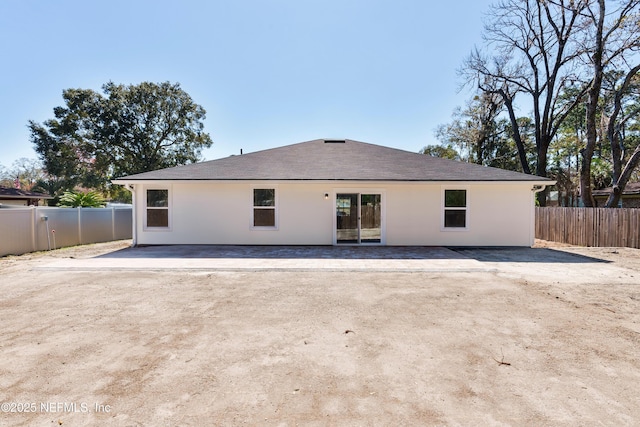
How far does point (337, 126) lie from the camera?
74.7 ft

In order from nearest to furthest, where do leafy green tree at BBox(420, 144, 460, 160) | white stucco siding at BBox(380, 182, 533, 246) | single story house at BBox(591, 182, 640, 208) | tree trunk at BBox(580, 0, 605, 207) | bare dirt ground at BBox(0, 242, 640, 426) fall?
bare dirt ground at BBox(0, 242, 640, 426) < white stucco siding at BBox(380, 182, 533, 246) < tree trunk at BBox(580, 0, 605, 207) < single story house at BBox(591, 182, 640, 208) < leafy green tree at BBox(420, 144, 460, 160)

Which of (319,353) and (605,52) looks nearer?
(319,353)

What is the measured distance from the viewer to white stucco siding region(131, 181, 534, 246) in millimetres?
11000

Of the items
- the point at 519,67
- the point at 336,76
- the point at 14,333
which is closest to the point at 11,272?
the point at 14,333

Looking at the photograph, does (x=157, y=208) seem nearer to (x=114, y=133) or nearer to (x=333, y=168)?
(x=333, y=168)

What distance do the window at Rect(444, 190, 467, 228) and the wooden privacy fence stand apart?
198 inches

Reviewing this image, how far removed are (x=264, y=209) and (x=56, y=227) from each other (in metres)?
7.70

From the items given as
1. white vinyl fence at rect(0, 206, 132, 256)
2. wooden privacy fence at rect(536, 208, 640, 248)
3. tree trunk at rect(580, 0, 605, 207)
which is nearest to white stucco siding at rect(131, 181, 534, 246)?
wooden privacy fence at rect(536, 208, 640, 248)

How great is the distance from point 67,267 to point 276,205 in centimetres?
593

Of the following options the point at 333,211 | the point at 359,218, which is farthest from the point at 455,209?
the point at 333,211

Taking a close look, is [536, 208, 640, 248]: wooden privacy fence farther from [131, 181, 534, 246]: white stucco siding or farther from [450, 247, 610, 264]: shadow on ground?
[131, 181, 534, 246]: white stucco siding

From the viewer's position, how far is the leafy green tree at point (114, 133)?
24.8 meters

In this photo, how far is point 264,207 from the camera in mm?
11133

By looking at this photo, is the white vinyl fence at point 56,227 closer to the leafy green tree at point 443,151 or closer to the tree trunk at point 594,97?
the tree trunk at point 594,97
